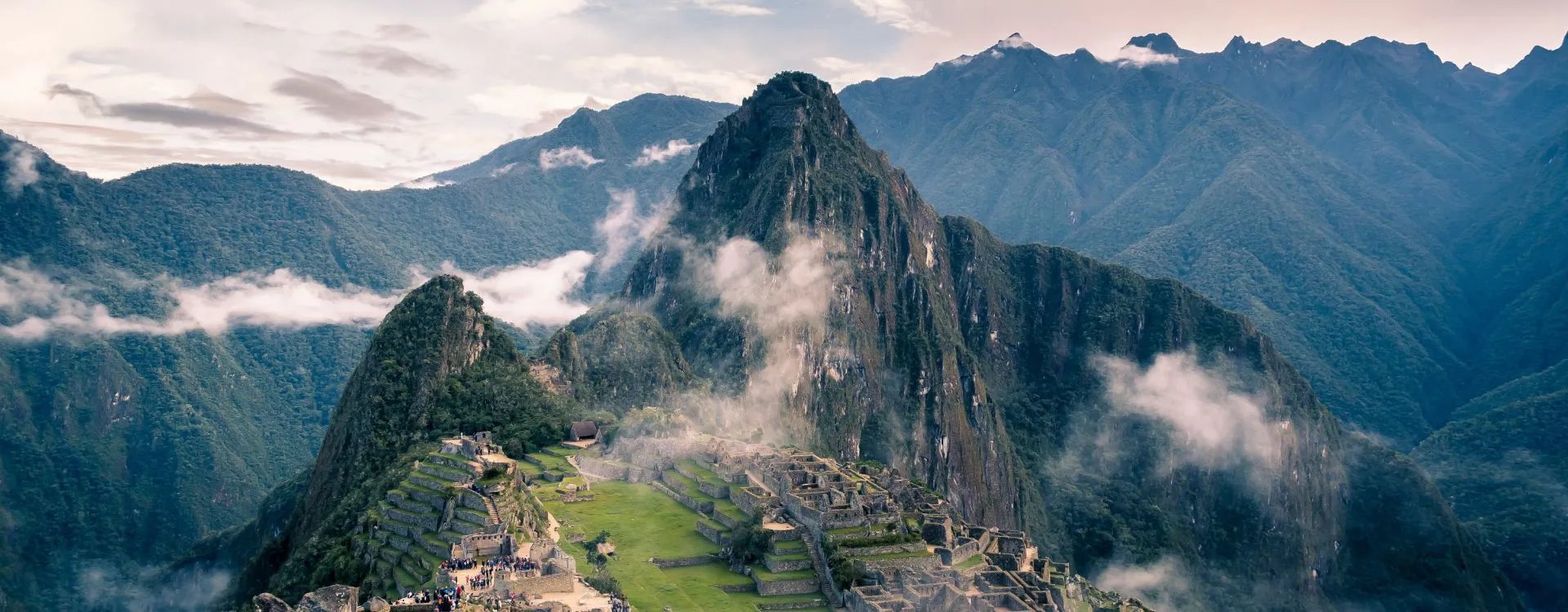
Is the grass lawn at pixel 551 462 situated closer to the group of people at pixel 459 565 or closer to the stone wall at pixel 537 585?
the group of people at pixel 459 565

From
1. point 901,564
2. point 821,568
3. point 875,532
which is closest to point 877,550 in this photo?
point 901,564

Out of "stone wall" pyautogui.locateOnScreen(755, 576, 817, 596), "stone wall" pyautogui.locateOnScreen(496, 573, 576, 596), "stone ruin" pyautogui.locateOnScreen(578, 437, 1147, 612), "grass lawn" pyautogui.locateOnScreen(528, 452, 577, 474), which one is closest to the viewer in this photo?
"stone wall" pyautogui.locateOnScreen(496, 573, 576, 596)

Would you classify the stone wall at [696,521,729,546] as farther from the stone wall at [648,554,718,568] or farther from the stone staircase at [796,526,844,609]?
the stone staircase at [796,526,844,609]

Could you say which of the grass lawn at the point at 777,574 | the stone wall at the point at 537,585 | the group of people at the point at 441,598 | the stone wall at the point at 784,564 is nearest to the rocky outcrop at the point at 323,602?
the group of people at the point at 441,598

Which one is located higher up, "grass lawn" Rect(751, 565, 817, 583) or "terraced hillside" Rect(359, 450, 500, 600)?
"terraced hillside" Rect(359, 450, 500, 600)

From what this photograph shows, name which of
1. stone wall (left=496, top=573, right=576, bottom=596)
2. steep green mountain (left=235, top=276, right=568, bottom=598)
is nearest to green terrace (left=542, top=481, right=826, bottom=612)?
stone wall (left=496, top=573, right=576, bottom=596)

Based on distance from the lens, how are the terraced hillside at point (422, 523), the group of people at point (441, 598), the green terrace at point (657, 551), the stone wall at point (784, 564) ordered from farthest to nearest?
1. the stone wall at point (784, 564)
2. the terraced hillside at point (422, 523)
3. the green terrace at point (657, 551)
4. the group of people at point (441, 598)

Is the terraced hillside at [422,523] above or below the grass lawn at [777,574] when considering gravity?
above
